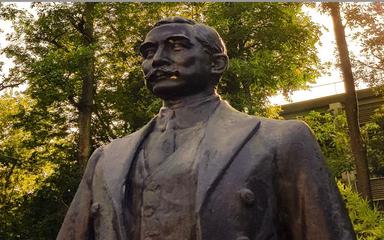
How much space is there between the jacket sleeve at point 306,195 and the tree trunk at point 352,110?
12.2m

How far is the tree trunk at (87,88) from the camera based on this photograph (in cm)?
1858

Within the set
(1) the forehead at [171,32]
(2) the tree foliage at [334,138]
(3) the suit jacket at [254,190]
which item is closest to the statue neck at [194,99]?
(3) the suit jacket at [254,190]

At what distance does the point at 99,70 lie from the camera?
65.8ft

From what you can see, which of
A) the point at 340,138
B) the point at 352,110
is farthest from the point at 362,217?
the point at 340,138

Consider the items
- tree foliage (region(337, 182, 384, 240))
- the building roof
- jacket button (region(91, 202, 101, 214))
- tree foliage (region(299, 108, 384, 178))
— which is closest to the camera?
jacket button (region(91, 202, 101, 214))

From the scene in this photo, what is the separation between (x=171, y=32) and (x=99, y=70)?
17260 millimetres

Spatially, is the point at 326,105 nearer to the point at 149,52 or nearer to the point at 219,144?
the point at 149,52

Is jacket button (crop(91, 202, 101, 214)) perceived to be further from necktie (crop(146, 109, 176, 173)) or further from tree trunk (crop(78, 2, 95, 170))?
tree trunk (crop(78, 2, 95, 170))

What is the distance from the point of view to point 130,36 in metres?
20.6

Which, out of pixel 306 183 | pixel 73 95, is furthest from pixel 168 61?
pixel 73 95

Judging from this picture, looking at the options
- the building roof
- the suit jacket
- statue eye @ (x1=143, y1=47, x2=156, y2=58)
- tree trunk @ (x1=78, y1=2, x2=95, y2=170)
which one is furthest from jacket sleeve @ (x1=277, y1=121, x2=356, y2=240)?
the building roof

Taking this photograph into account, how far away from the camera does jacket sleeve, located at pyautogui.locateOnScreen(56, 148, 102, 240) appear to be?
A: 300 centimetres

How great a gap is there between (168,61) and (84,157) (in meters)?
15.9

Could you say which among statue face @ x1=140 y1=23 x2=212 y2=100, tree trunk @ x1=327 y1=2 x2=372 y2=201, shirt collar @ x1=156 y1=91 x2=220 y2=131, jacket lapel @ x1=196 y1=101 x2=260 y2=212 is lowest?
jacket lapel @ x1=196 y1=101 x2=260 y2=212
